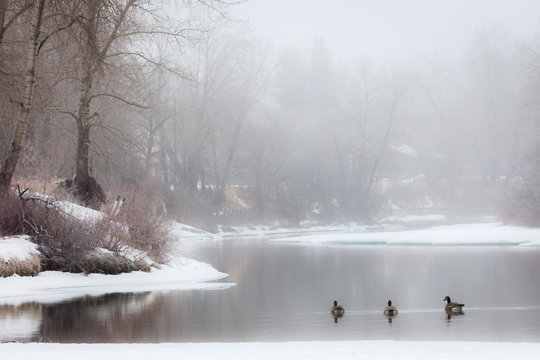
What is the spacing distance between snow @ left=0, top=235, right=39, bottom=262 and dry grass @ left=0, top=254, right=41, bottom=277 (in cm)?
9

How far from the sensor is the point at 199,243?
44.1 meters

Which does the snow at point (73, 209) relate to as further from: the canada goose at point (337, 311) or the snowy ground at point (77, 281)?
the canada goose at point (337, 311)

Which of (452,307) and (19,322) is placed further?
(452,307)

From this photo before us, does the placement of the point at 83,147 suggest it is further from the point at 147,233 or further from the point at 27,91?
the point at 27,91

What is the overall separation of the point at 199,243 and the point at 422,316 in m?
28.2

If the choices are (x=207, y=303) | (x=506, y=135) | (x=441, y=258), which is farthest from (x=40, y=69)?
(x=506, y=135)

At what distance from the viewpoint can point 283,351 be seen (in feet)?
36.7

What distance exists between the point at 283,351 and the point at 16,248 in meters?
11.1

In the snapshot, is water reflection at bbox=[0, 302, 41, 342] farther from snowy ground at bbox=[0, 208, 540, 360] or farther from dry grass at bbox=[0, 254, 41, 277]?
dry grass at bbox=[0, 254, 41, 277]

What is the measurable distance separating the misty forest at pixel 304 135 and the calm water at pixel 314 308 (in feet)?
43.9

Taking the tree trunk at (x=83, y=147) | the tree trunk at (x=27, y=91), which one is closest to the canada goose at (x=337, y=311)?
the tree trunk at (x=27, y=91)

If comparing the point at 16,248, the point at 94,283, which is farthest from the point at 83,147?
the point at 16,248

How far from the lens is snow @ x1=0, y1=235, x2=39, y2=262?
19812mm

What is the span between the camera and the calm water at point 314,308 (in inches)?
559
